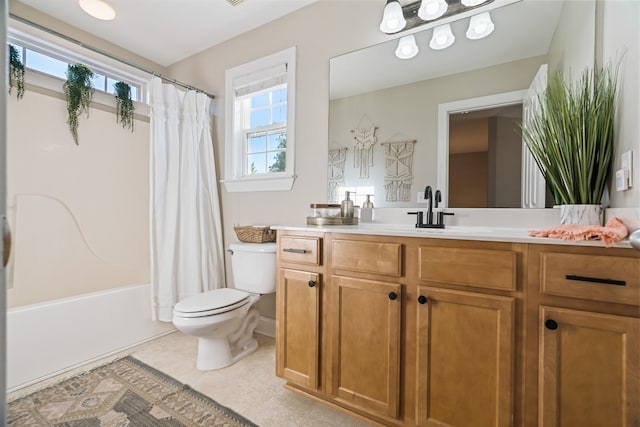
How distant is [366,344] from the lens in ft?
4.30

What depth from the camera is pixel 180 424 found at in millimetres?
1375

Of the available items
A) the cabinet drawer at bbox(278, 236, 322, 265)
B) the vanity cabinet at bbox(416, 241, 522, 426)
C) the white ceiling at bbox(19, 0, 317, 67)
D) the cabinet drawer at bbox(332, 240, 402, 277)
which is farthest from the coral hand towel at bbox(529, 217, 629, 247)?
the white ceiling at bbox(19, 0, 317, 67)

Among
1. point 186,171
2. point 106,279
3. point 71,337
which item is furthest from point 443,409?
point 106,279

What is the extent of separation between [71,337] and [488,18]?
315 cm

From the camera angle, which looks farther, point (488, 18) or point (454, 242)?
point (488, 18)

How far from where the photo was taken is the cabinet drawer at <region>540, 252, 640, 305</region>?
0.85 m

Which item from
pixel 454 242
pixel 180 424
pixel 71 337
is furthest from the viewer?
pixel 71 337

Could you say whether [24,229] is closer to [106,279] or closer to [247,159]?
Result: [106,279]

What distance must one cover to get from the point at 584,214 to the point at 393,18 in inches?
56.5

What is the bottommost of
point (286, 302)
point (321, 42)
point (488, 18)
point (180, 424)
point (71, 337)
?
point (180, 424)

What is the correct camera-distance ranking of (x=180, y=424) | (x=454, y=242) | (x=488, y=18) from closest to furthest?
1. (x=454, y=242)
2. (x=180, y=424)
3. (x=488, y=18)

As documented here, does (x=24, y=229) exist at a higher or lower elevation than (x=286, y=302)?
higher

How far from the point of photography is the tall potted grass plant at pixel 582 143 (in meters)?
1.16

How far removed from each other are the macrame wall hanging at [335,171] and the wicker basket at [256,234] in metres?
0.53
